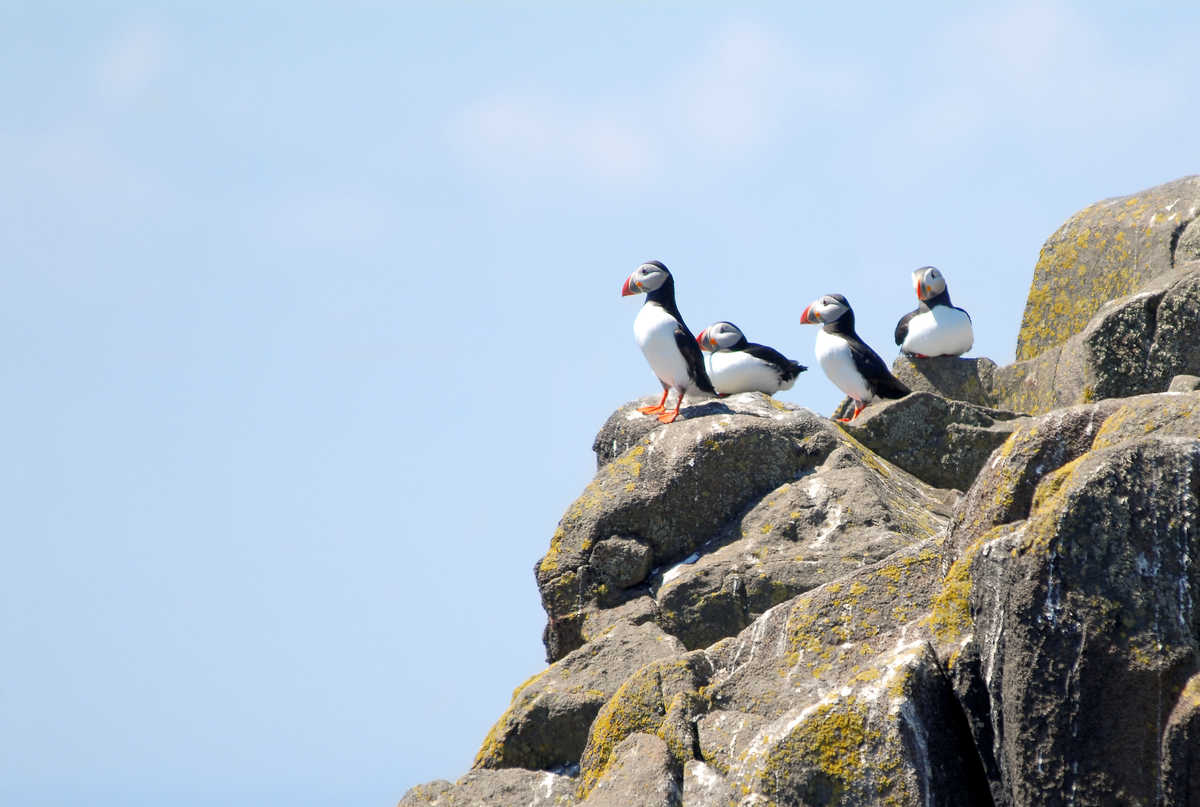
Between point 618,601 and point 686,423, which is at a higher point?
point 686,423

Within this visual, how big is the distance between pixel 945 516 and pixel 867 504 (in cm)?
107

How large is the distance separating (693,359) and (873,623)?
6.00m

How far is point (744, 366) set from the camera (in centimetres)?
1366

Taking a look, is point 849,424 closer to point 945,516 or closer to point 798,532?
point 945,516

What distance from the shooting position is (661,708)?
18.8 feet

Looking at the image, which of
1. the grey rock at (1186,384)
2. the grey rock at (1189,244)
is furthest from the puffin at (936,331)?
the grey rock at (1186,384)

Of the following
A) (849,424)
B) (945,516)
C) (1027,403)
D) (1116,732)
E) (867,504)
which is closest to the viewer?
(1116,732)

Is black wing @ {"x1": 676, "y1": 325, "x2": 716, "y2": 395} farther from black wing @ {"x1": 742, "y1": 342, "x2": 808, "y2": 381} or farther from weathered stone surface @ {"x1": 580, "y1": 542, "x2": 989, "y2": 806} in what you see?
weathered stone surface @ {"x1": 580, "y1": 542, "x2": 989, "y2": 806}

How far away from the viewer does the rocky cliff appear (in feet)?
14.5

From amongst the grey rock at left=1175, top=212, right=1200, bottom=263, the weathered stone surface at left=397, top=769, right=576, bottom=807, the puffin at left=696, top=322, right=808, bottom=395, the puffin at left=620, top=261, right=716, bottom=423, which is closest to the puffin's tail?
the puffin at left=696, top=322, right=808, bottom=395

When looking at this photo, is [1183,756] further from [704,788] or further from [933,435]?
[933,435]

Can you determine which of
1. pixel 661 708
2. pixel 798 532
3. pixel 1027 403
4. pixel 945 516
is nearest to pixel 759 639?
pixel 661 708

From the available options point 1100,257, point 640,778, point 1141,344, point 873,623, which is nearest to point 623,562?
point 873,623

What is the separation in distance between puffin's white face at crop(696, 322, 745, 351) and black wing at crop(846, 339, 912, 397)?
139 cm
